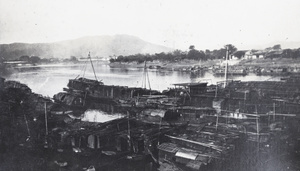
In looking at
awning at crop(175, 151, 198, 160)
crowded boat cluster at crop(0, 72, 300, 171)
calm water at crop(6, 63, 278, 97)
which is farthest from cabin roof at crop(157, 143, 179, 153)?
calm water at crop(6, 63, 278, 97)

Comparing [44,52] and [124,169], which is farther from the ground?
[44,52]

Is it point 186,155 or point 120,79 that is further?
point 120,79

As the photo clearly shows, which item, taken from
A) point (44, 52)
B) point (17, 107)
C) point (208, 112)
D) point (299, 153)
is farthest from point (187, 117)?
point (44, 52)

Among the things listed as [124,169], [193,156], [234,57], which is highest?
[234,57]

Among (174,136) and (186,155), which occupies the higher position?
(174,136)

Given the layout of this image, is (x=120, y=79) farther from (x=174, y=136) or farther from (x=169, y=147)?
(x=169, y=147)

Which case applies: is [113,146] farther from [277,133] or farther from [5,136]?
[277,133]

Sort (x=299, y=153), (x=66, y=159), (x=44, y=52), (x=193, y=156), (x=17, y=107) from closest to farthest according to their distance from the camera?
(x=193, y=156), (x=66, y=159), (x=299, y=153), (x=17, y=107), (x=44, y=52)

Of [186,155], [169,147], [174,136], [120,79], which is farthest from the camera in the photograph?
[120,79]

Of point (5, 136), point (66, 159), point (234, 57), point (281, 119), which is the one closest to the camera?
point (66, 159)

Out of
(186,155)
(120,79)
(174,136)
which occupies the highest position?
(120,79)

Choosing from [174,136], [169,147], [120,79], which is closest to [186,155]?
[169,147]
